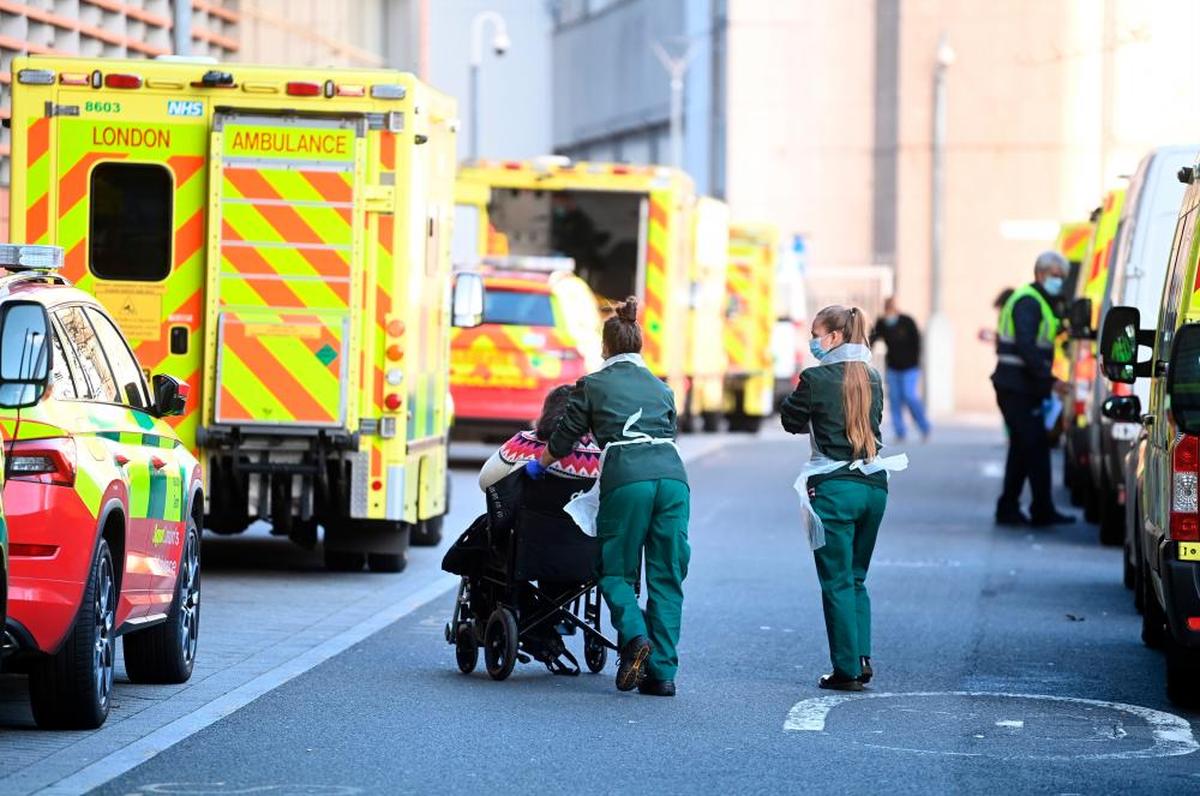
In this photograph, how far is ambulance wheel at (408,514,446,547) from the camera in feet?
59.5

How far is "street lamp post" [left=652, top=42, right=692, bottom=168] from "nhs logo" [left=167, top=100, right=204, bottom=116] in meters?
37.7

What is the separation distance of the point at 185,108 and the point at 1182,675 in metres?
7.07

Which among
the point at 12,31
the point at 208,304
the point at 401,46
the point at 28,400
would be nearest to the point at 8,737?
the point at 28,400

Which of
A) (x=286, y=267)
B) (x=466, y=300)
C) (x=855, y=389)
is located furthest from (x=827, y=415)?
(x=466, y=300)

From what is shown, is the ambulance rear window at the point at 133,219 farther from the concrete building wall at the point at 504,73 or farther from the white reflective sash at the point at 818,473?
the concrete building wall at the point at 504,73

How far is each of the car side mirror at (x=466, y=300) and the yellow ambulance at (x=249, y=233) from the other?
205cm

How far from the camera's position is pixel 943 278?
5084 cm

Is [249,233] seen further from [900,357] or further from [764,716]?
[900,357]

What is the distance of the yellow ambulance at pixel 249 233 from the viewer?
15.2m

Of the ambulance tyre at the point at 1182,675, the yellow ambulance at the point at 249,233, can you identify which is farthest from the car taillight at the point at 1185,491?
the yellow ambulance at the point at 249,233

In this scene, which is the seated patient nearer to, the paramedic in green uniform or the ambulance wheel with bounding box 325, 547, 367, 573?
the paramedic in green uniform

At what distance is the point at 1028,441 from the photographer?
20.2 meters

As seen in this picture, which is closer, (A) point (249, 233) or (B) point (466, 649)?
(B) point (466, 649)

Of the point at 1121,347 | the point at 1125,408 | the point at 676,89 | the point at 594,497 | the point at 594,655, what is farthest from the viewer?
A: the point at 676,89
